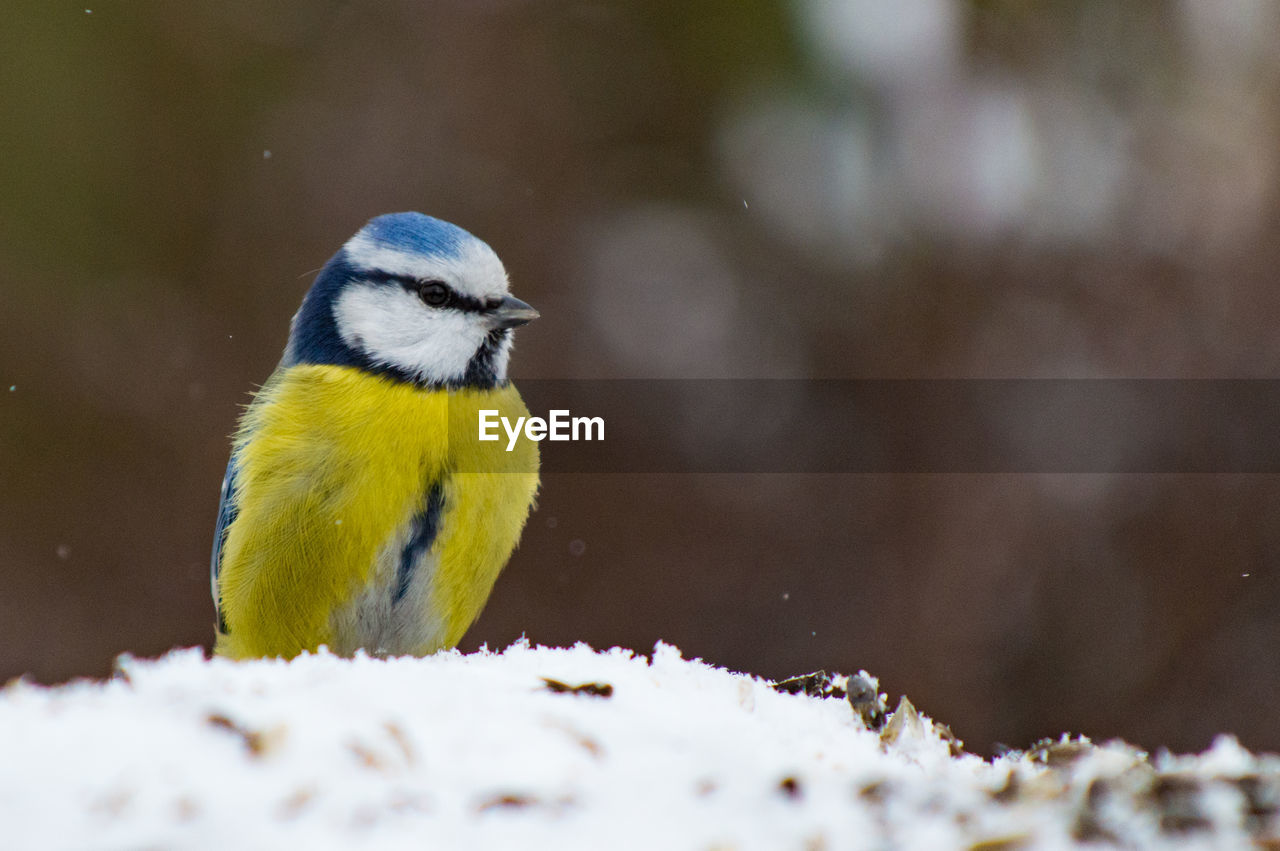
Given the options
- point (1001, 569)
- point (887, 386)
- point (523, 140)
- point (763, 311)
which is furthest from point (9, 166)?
point (1001, 569)

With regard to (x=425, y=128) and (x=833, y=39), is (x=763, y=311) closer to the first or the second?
(x=833, y=39)

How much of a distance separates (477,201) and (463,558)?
1.35 m

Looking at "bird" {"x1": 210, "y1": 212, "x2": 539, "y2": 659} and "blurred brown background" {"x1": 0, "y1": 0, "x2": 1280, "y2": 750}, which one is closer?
"bird" {"x1": 210, "y1": 212, "x2": 539, "y2": 659}

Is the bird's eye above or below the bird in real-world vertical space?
above

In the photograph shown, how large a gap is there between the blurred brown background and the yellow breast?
1.01 m

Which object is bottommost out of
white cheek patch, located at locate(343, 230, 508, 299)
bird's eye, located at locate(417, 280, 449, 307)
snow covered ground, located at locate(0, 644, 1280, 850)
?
snow covered ground, located at locate(0, 644, 1280, 850)
